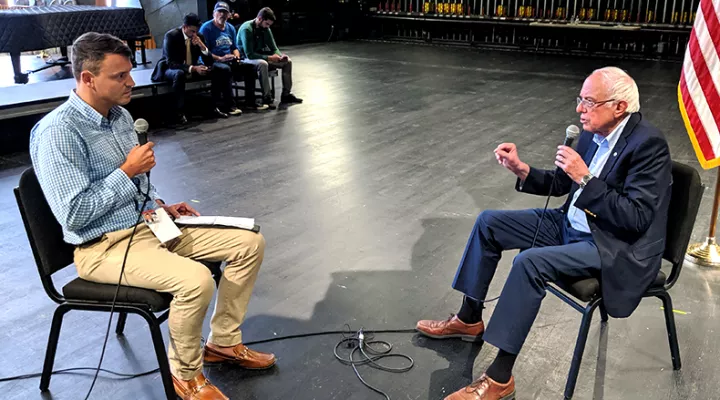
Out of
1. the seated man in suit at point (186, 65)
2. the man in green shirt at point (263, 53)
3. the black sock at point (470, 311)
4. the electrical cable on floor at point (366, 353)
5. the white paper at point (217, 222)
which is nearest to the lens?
the white paper at point (217, 222)

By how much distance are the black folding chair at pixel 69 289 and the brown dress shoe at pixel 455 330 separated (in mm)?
1068

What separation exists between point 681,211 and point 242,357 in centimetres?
166

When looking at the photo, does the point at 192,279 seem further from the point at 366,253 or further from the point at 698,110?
the point at 698,110

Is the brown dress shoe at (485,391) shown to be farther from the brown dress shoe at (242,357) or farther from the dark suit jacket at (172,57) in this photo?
the dark suit jacket at (172,57)

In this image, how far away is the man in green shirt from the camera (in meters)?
7.30

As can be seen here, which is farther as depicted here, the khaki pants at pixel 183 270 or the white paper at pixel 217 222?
the white paper at pixel 217 222

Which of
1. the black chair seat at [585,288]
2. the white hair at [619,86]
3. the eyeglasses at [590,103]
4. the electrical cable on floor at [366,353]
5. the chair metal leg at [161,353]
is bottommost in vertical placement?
the electrical cable on floor at [366,353]

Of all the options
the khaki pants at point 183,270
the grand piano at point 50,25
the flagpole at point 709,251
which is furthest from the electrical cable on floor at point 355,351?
the grand piano at point 50,25

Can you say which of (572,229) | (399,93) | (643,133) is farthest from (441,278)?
(399,93)

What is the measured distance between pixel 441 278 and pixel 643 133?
4.42ft

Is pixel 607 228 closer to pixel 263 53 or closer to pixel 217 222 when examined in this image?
pixel 217 222

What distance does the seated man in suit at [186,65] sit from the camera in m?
6.57

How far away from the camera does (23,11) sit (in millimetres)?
7191

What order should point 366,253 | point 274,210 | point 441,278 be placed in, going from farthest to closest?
1. point 274,210
2. point 366,253
3. point 441,278
